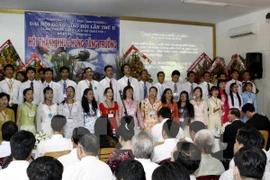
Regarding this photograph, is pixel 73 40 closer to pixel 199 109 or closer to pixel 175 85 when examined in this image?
pixel 175 85

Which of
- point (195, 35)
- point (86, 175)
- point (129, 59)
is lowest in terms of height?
point (86, 175)

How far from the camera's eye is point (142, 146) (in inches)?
118

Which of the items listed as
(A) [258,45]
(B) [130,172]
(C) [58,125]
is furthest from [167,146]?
(A) [258,45]

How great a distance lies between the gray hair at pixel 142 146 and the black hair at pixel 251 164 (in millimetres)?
1040

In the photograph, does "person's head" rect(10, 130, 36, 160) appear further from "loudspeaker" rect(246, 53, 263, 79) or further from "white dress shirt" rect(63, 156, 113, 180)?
"loudspeaker" rect(246, 53, 263, 79)

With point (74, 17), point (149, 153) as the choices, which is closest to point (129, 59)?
point (74, 17)

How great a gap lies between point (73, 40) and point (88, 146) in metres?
6.13

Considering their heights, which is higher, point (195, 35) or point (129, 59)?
point (195, 35)

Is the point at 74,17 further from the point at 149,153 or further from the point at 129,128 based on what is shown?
the point at 149,153

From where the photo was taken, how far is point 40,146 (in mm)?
4008

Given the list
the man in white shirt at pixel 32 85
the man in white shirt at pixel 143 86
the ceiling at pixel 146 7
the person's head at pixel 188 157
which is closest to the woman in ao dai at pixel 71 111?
the man in white shirt at pixel 32 85

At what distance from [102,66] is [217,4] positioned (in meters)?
2.98

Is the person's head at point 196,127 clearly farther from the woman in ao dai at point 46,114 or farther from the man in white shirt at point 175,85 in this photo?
the man in white shirt at point 175,85

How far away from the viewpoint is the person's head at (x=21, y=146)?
2705mm
